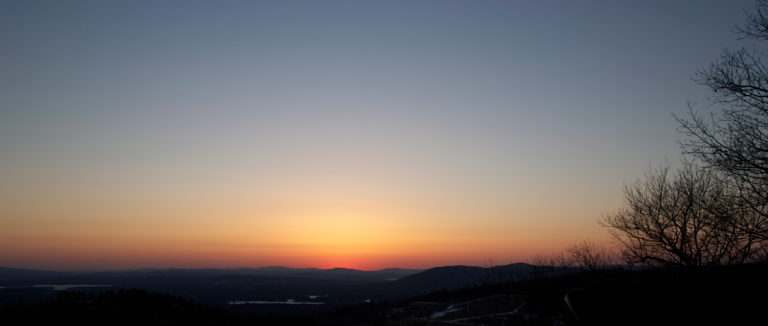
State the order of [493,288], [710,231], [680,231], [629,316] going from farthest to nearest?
[493,288] < [680,231] < [710,231] < [629,316]

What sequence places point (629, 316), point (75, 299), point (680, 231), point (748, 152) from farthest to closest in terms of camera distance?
point (680, 231)
point (75, 299)
point (748, 152)
point (629, 316)

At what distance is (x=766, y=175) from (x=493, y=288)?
2483cm

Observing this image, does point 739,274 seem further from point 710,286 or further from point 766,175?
point 766,175

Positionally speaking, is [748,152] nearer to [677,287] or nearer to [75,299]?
[677,287]

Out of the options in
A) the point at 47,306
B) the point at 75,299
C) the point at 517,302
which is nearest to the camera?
the point at 47,306

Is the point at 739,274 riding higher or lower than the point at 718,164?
lower

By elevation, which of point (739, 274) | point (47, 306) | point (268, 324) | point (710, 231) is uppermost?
point (710, 231)

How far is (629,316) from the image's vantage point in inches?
60.3

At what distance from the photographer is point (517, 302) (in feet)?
85.8

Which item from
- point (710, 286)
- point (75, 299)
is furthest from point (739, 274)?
point (75, 299)

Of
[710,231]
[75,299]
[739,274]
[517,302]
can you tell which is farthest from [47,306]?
[710,231]

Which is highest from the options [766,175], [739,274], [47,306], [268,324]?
[766,175]

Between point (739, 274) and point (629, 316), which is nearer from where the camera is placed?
point (629, 316)

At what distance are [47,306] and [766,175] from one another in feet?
79.6
